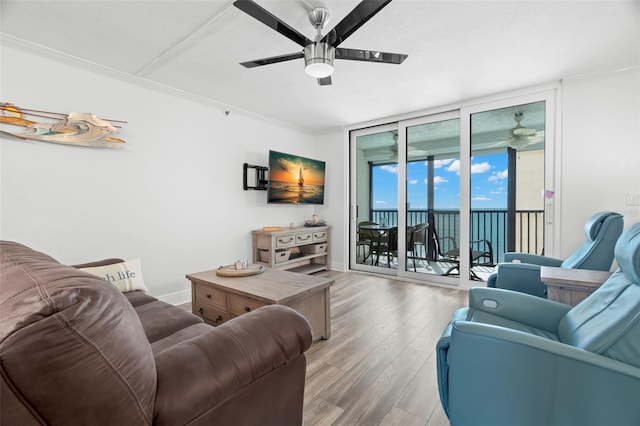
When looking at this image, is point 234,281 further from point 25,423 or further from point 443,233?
point 443,233

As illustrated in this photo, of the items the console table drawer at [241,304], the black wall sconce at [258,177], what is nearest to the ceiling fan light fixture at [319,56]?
the console table drawer at [241,304]

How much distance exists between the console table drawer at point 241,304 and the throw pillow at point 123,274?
760 millimetres

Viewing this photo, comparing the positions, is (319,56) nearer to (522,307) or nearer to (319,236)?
(522,307)

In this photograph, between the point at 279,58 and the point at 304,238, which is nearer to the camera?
the point at 279,58

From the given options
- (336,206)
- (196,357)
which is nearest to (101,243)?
(196,357)

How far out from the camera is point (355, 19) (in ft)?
5.42

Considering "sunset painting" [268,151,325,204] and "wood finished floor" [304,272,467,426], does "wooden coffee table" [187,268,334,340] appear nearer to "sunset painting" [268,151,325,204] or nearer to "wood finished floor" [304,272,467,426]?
"wood finished floor" [304,272,467,426]

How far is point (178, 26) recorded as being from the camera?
83.6 inches

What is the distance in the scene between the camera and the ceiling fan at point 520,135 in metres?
3.37

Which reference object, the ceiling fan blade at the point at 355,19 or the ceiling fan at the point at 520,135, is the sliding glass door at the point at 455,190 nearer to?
the ceiling fan at the point at 520,135

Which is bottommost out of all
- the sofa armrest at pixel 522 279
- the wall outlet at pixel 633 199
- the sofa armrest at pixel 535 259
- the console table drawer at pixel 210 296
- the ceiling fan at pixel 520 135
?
the console table drawer at pixel 210 296

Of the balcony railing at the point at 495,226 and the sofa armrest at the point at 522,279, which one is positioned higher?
the balcony railing at the point at 495,226

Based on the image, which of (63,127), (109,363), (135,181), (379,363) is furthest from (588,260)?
(63,127)

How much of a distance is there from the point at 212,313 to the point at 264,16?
2187 millimetres
